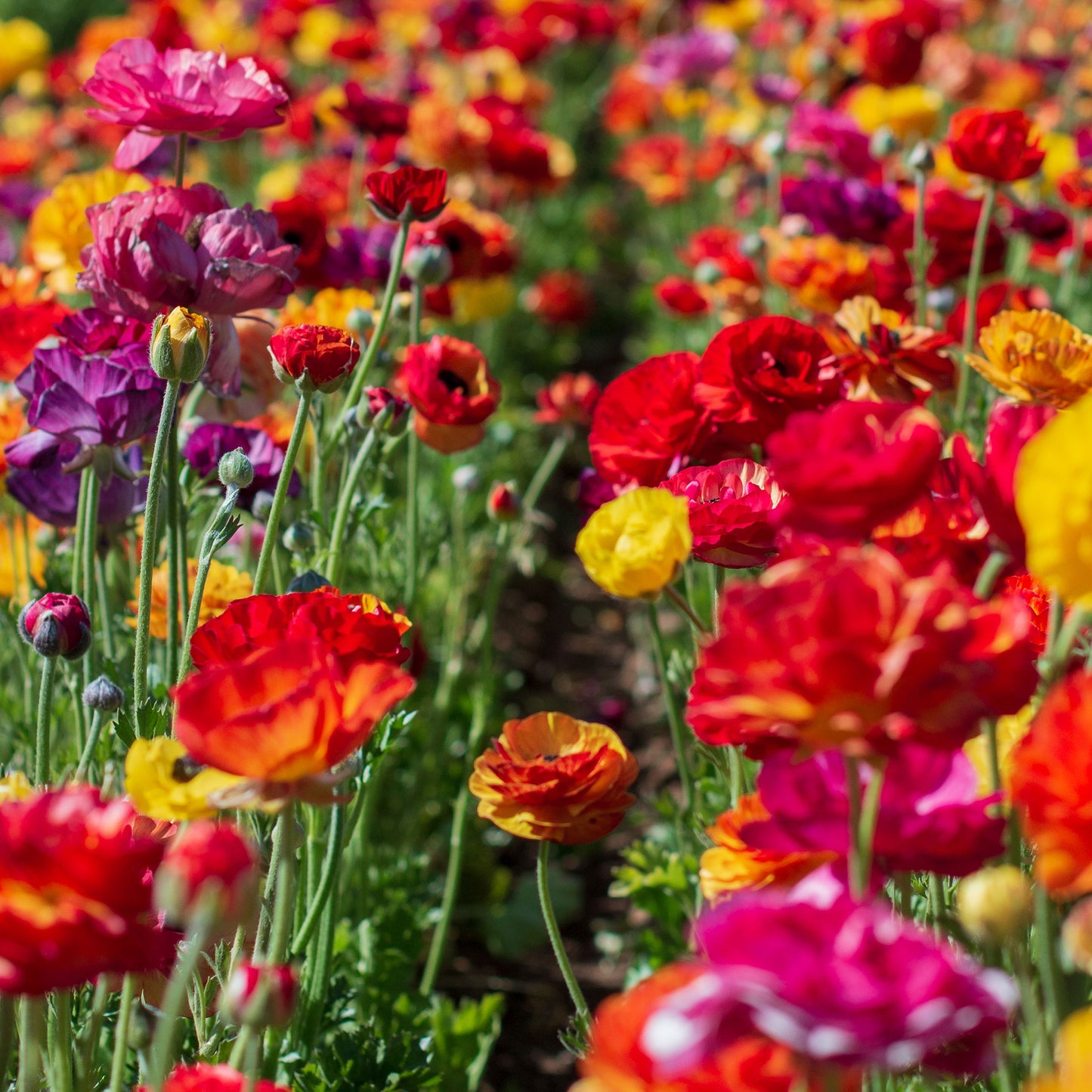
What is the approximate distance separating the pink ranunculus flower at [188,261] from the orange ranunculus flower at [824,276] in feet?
3.62

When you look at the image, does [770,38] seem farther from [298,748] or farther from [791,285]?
[298,748]

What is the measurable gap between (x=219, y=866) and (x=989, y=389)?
1.72 m

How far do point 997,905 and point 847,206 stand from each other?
1.80 meters

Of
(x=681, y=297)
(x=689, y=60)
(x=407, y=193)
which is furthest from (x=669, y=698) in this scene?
(x=689, y=60)

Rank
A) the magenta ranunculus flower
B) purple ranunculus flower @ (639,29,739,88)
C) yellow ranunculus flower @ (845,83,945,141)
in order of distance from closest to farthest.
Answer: the magenta ranunculus flower
yellow ranunculus flower @ (845,83,945,141)
purple ranunculus flower @ (639,29,739,88)

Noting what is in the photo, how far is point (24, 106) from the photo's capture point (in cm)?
643

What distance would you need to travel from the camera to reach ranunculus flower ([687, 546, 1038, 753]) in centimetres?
73

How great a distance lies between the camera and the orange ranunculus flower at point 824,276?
7.48ft

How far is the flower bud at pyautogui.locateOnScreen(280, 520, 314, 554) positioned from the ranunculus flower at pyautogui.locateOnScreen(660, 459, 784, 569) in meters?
0.57

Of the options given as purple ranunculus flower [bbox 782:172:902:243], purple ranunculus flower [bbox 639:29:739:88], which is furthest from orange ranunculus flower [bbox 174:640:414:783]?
purple ranunculus flower [bbox 639:29:739:88]

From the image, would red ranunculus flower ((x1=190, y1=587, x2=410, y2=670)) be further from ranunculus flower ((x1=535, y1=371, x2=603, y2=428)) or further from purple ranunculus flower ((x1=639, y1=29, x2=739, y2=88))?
purple ranunculus flower ((x1=639, y1=29, x2=739, y2=88))

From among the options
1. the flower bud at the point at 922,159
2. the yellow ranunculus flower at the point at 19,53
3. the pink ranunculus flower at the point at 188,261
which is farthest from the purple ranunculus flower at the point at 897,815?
the yellow ranunculus flower at the point at 19,53

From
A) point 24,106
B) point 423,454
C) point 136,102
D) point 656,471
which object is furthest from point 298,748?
point 24,106

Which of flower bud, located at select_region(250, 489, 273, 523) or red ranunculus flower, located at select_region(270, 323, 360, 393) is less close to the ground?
red ranunculus flower, located at select_region(270, 323, 360, 393)
